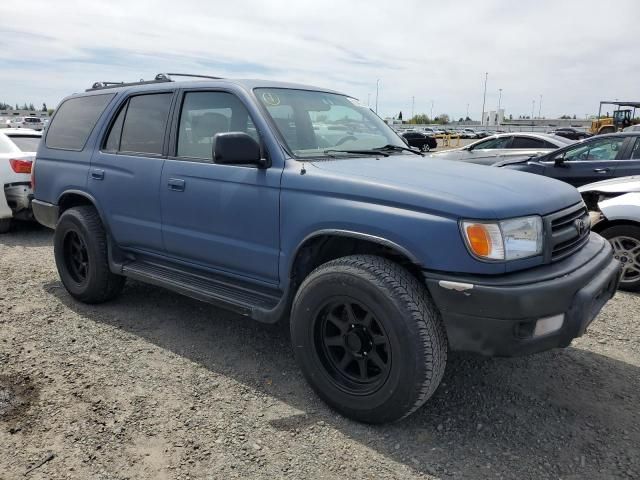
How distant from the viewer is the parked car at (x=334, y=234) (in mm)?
2559

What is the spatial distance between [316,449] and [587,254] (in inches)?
73.5

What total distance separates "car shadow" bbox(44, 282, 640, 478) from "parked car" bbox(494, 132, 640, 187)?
16.1 ft

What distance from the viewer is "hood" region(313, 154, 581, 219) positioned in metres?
2.59

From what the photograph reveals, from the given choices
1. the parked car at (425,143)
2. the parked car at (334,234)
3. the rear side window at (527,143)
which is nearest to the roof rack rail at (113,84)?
the parked car at (334,234)

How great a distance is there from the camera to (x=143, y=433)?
2.80 metres

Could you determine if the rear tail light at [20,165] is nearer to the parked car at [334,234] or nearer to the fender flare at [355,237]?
the parked car at [334,234]

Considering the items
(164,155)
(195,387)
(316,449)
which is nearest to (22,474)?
(195,387)

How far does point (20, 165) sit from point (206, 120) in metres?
5.02

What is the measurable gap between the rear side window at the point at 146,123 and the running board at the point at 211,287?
904 millimetres

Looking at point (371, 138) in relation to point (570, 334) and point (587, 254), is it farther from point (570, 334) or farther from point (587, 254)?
point (570, 334)

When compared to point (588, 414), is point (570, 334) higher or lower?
A: higher

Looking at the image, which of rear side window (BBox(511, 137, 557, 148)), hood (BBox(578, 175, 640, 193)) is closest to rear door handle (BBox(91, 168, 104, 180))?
hood (BBox(578, 175, 640, 193))

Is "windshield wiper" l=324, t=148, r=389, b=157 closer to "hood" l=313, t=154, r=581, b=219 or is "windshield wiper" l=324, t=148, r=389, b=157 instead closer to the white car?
"hood" l=313, t=154, r=581, b=219

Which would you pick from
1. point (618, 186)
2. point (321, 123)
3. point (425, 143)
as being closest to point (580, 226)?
point (321, 123)
